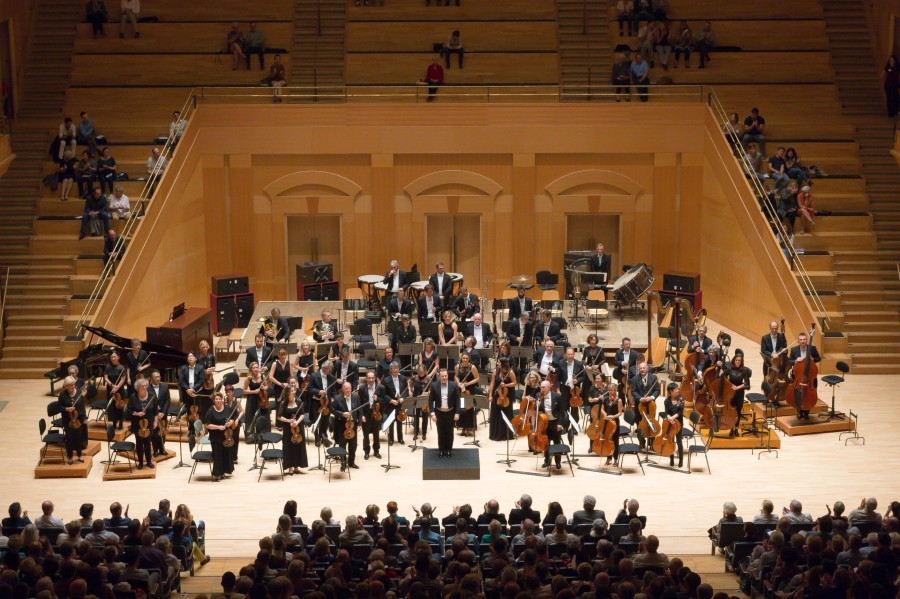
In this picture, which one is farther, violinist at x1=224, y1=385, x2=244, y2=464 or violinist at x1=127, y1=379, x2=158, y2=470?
violinist at x1=127, y1=379, x2=158, y2=470

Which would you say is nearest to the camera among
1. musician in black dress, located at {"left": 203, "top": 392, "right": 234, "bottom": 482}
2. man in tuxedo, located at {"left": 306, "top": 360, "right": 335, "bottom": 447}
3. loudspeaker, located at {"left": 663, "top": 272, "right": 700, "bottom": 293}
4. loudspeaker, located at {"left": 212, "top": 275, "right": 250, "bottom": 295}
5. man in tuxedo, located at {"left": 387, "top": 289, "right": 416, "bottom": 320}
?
musician in black dress, located at {"left": 203, "top": 392, "right": 234, "bottom": 482}

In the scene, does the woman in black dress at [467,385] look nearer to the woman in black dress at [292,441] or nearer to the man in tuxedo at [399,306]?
the woman in black dress at [292,441]

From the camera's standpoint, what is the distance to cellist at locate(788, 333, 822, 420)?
20094mm

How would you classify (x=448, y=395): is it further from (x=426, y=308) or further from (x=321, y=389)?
(x=426, y=308)

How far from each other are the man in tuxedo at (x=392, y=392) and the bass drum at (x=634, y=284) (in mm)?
5778

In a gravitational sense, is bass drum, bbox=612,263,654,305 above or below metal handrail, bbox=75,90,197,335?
below

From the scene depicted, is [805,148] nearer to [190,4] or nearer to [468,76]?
[468,76]

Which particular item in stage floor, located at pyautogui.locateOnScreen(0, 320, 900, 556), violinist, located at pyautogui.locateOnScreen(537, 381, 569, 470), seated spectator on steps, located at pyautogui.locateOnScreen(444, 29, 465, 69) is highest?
seated spectator on steps, located at pyautogui.locateOnScreen(444, 29, 465, 69)

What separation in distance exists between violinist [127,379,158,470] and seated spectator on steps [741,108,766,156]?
1388 centimetres

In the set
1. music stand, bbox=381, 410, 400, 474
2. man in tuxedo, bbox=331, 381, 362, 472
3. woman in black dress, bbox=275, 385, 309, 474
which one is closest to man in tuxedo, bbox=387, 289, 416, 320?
music stand, bbox=381, 410, 400, 474

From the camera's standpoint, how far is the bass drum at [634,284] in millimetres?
23922

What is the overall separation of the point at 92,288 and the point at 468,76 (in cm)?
962

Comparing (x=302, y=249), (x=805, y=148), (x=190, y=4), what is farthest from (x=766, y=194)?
(x=190, y=4)

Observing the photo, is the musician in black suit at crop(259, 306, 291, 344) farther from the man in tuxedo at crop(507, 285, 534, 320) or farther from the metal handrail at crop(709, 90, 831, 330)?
the metal handrail at crop(709, 90, 831, 330)
